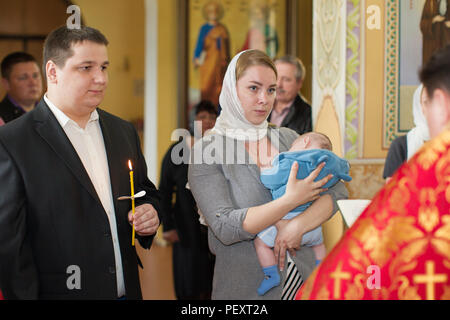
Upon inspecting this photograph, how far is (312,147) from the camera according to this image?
184 centimetres

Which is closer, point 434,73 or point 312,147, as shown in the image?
point 434,73

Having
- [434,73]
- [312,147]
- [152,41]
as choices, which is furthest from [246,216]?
[152,41]

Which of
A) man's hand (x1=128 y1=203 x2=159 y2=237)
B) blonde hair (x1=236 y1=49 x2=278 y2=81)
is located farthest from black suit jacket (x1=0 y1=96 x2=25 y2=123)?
blonde hair (x1=236 y1=49 x2=278 y2=81)

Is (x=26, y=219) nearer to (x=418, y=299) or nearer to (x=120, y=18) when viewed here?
(x=418, y=299)

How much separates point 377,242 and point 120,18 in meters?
6.92

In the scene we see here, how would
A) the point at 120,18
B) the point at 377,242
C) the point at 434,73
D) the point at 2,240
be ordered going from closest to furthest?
the point at 377,242 → the point at 434,73 → the point at 2,240 → the point at 120,18

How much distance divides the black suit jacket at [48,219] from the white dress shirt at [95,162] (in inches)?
0.9

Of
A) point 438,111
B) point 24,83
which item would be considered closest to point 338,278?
point 438,111

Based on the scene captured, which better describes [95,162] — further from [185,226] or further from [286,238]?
[185,226]

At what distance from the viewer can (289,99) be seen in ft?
10.6

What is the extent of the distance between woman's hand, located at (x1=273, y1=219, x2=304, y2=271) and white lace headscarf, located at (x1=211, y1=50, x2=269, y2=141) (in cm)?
35

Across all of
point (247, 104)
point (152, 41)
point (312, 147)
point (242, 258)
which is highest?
point (152, 41)

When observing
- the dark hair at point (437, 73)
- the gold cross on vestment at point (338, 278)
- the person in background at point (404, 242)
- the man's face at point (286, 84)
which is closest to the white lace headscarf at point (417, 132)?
the man's face at point (286, 84)

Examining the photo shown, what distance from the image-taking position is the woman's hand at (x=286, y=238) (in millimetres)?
1774
